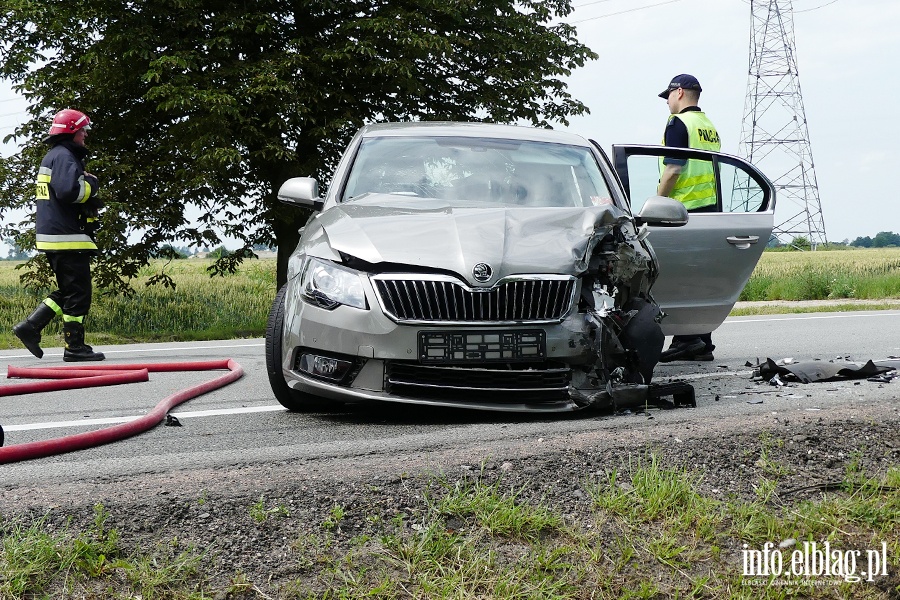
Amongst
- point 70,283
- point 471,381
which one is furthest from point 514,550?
point 70,283

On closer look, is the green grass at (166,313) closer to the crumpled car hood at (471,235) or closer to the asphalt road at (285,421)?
the asphalt road at (285,421)

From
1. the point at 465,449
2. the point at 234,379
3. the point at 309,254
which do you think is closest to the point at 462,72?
the point at 234,379

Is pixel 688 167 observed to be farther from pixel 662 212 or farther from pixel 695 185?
pixel 662 212

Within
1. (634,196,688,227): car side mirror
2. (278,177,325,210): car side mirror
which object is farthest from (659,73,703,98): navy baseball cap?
(278,177,325,210): car side mirror

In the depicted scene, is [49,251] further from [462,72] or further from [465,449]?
[462,72]

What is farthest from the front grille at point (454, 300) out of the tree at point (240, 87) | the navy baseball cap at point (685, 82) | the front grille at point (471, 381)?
the tree at point (240, 87)

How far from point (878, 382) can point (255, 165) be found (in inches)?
548

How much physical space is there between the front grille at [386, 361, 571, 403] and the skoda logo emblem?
441mm

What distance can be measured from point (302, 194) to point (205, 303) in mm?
12603

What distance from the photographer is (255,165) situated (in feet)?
58.1

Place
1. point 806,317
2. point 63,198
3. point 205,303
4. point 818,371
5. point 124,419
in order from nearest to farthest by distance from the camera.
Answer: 1. point 124,419
2. point 818,371
3. point 63,198
4. point 806,317
5. point 205,303

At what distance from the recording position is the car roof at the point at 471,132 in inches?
249

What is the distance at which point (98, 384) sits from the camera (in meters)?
6.81

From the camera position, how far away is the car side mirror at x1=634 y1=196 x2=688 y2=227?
562 centimetres
